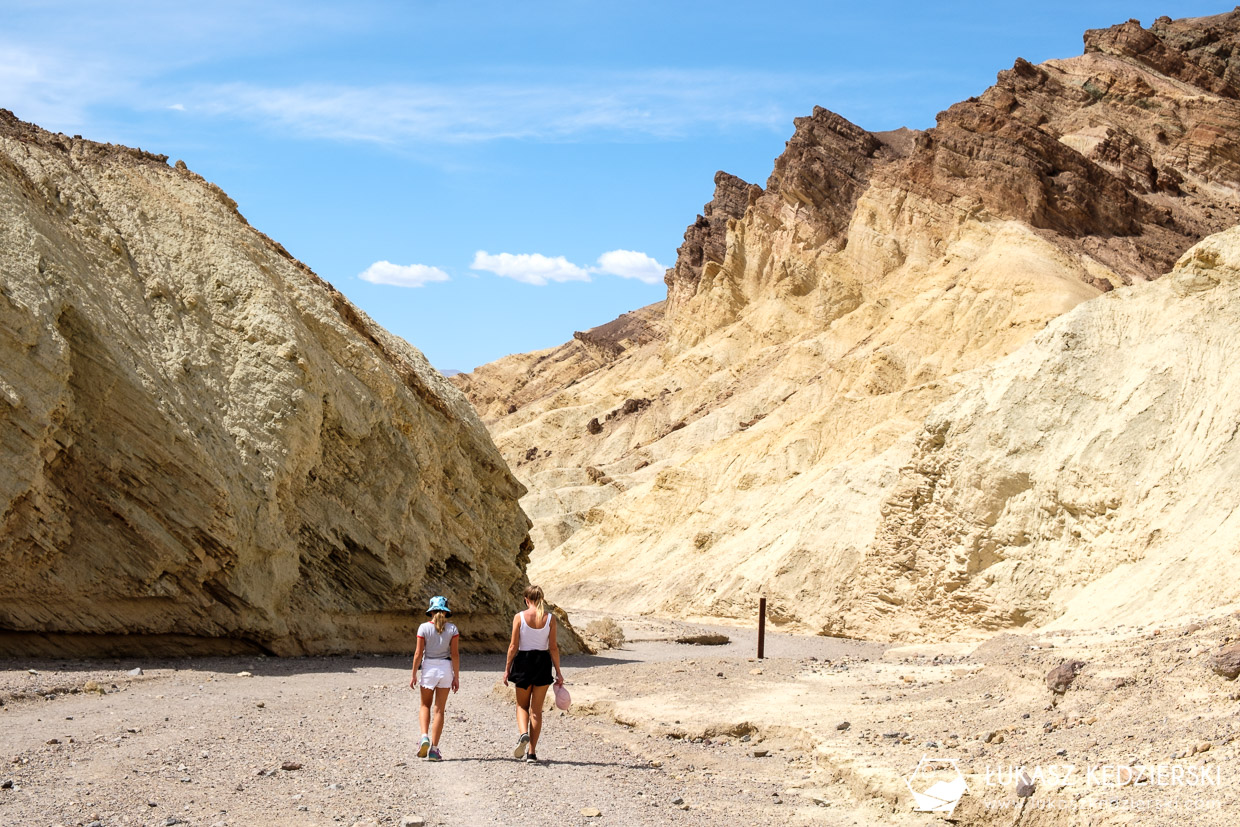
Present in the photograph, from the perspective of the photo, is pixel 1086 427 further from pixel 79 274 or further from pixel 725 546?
pixel 79 274

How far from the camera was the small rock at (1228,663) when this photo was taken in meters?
8.26

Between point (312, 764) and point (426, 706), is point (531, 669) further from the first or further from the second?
point (312, 764)

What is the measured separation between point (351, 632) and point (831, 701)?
24.4ft

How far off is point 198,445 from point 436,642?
632cm

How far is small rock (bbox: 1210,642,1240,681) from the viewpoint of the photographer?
8.26 m

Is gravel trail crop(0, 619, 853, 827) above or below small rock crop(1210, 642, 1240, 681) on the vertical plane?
below

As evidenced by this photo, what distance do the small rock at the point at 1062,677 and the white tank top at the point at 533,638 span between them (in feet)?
14.0

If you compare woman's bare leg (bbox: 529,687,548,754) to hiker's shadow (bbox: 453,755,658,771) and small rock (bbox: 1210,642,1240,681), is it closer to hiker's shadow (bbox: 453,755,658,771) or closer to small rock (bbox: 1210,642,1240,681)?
hiker's shadow (bbox: 453,755,658,771)

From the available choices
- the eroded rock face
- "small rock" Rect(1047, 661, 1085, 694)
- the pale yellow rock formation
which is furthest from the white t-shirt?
the pale yellow rock formation

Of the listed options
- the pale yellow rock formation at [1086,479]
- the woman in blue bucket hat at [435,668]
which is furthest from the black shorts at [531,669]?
the pale yellow rock formation at [1086,479]

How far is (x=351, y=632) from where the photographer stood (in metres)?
16.8

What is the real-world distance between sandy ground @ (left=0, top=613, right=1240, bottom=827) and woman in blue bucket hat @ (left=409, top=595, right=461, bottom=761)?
22cm

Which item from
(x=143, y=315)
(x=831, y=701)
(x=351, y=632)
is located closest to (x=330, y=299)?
(x=143, y=315)
